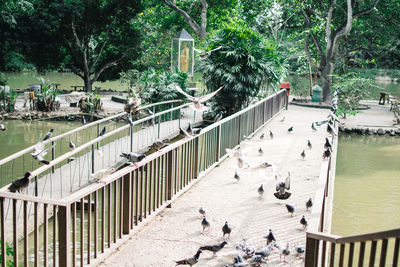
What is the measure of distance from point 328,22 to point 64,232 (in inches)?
809

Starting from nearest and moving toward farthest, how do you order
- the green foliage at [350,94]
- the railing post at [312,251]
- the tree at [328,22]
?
the railing post at [312,251], the green foliage at [350,94], the tree at [328,22]

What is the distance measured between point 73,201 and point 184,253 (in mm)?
1575

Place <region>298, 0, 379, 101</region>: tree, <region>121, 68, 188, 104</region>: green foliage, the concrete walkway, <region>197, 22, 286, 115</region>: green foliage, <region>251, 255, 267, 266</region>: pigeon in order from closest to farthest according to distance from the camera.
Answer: <region>251, 255, 267, 266</region>: pigeon
the concrete walkway
<region>197, 22, 286, 115</region>: green foliage
<region>121, 68, 188, 104</region>: green foliage
<region>298, 0, 379, 101</region>: tree

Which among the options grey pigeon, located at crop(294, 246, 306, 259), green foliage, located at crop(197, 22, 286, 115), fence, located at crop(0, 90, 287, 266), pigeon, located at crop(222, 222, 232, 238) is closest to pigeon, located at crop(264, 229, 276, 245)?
grey pigeon, located at crop(294, 246, 306, 259)

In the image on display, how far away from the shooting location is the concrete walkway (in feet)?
16.0

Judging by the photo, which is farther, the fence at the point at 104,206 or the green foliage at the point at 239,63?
the green foliage at the point at 239,63

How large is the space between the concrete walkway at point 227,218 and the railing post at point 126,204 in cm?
18

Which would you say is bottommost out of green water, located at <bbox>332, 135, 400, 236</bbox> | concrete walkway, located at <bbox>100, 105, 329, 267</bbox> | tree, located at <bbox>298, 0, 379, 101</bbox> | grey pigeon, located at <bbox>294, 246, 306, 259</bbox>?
green water, located at <bbox>332, 135, 400, 236</bbox>

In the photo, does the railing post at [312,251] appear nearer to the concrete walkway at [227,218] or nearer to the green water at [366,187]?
the concrete walkway at [227,218]

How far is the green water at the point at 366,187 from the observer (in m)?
8.42

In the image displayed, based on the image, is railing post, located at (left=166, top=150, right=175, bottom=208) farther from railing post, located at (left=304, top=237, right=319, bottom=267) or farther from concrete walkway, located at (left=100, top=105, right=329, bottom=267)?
railing post, located at (left=304, top=237, right=319, bottom=267)

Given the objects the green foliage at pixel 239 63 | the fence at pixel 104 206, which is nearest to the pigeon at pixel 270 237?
the fence at pixel 104 206

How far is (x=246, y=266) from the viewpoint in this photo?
4285mm

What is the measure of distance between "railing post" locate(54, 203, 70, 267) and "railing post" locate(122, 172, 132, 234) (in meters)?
1.20
